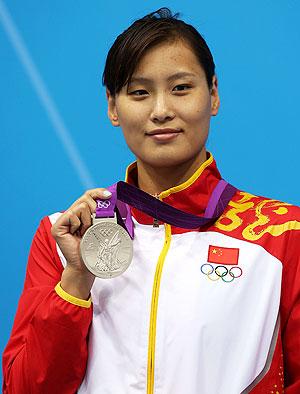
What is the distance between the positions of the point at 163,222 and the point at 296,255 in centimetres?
21

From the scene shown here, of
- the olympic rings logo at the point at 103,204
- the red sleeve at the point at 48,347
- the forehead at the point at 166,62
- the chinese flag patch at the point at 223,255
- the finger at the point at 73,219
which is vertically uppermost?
the forehead at the point at 166,62

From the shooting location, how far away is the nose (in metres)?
1.28

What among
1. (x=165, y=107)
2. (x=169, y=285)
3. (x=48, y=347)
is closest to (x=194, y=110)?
(x=165, y=107)

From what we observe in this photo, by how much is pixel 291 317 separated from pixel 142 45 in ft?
1.54

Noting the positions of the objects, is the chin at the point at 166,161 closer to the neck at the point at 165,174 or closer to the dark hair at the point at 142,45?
the neck at the point at 165,174

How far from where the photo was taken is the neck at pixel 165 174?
1354 mm

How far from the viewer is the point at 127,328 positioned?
1263mm

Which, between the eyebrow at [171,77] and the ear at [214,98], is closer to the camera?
the eyebrow at [171,77]

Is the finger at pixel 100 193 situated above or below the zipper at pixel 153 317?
above

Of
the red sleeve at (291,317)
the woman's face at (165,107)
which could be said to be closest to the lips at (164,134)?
the woman's face at (165,107)

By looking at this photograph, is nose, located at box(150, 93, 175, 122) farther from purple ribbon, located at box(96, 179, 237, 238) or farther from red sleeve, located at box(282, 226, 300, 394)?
red sleeve, located at box(282, 226, 300, 394)

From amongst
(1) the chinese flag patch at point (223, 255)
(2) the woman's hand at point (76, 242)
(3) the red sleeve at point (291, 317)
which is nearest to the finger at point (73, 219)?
(2) the woman's hand at point (76, 242)

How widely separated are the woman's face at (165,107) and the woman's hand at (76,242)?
11cm

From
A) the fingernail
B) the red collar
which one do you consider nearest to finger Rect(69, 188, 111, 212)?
the fingernail
